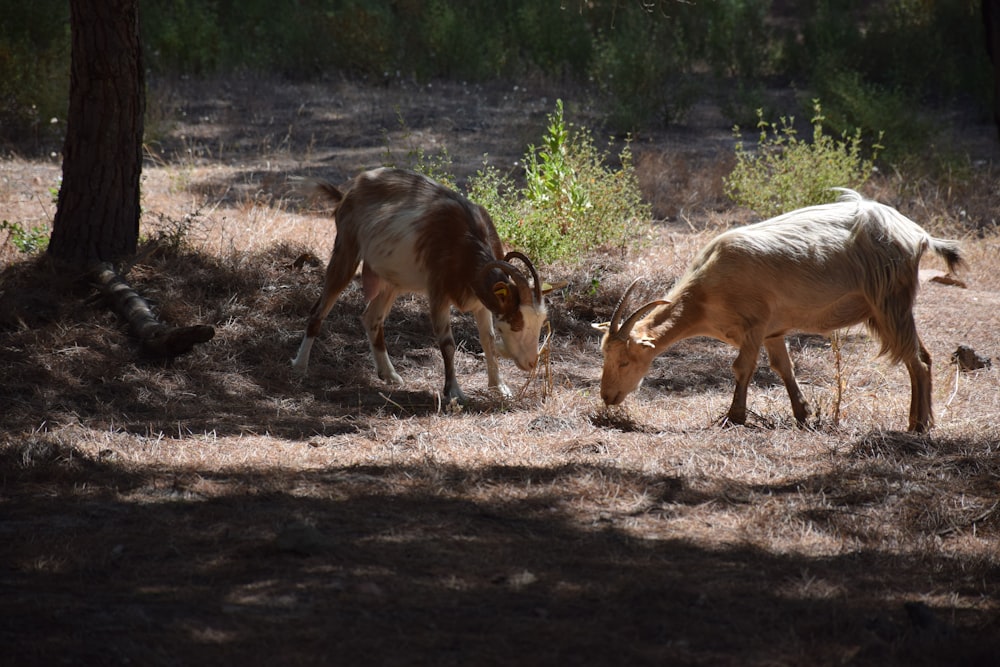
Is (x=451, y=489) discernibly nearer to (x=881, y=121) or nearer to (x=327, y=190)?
(x=327, y=190)

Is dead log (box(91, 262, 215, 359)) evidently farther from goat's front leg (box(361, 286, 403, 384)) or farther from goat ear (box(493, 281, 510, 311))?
goat ear (box(493, 281, 510, 311))

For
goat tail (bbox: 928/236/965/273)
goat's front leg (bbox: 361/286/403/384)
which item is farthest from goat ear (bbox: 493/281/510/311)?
goat tail (bbox: 928/236/965/273)

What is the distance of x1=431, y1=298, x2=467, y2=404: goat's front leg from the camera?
6918 mm

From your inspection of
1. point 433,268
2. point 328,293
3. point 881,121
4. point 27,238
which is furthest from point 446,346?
point 881,121

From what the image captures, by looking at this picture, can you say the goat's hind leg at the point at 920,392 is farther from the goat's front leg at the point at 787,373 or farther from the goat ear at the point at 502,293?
the goat ear at the point at 502,293

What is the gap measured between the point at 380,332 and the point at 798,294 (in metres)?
2.93

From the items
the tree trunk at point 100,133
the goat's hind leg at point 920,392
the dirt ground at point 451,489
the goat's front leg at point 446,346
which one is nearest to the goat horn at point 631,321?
the dirt ground at point 451,489

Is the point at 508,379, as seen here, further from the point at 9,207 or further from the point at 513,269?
the point at 9,207

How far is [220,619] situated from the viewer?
133 inches

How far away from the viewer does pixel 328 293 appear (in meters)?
7.43

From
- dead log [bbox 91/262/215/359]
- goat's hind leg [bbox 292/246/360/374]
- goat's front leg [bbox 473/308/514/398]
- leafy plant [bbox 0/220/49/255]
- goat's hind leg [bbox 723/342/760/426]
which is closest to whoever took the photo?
goat's hind leg [bbox 723/342/760/426]

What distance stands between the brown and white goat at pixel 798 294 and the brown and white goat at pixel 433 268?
2.35ft

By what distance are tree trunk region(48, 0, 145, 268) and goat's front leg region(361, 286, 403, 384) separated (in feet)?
6.94

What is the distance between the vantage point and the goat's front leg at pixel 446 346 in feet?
22.7
